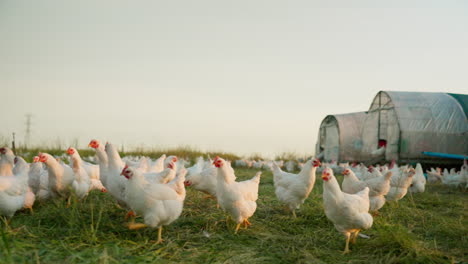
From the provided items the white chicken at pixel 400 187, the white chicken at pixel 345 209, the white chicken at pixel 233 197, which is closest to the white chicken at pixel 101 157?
the white chicken at pixel 233 197

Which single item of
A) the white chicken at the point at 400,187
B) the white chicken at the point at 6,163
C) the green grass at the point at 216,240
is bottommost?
the green grass at the point at 216,240

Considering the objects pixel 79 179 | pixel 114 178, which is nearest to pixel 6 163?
pixel 79 179

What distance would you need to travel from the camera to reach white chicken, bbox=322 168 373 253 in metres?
3.95

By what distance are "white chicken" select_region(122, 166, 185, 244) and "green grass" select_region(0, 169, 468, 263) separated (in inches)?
9.7

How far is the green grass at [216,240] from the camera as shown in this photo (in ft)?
11.2

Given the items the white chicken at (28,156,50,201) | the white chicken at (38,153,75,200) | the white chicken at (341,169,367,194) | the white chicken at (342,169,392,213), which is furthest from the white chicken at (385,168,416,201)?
the white chicken at (28,156,50,201)

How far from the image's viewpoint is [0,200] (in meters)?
4.37

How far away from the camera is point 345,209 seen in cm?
396

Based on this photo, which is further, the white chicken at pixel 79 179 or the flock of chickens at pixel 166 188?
the white chicken at pixel 79 179

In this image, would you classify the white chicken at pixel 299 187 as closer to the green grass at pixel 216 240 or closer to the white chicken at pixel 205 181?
the green grass at pixel 216 240

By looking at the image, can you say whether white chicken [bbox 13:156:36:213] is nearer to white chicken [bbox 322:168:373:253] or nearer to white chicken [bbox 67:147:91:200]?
white chicken [bbox 67:147:91:200]

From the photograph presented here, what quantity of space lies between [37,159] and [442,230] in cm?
611

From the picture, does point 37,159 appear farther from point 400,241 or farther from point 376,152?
point 376,152

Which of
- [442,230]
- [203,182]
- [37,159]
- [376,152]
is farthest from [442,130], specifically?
[37,159]
